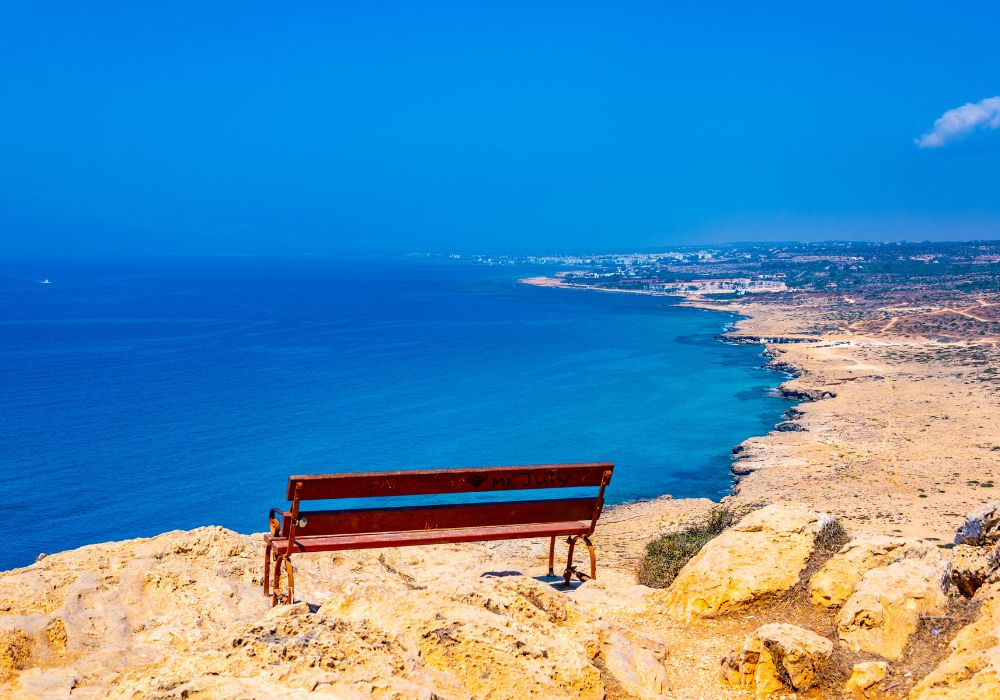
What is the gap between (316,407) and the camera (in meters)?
46.9

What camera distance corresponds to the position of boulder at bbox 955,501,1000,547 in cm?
797

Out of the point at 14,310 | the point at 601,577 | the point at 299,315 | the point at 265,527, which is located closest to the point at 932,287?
the point at 299,315

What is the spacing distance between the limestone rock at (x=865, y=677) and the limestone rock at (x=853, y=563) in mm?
1423

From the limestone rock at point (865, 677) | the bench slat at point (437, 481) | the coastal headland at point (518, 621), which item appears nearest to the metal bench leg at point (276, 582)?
the coastal headland at point (518, 621)

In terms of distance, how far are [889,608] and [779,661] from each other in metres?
1.16

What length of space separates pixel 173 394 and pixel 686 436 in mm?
32986

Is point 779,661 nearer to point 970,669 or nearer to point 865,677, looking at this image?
point 865,677

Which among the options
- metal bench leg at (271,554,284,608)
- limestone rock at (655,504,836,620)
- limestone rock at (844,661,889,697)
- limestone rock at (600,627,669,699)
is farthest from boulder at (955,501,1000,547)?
metal bench leg at (271,554,284,608)

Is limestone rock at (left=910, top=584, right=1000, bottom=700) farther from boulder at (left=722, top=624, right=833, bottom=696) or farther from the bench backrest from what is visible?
the bench backrest

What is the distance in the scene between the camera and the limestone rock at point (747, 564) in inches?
289

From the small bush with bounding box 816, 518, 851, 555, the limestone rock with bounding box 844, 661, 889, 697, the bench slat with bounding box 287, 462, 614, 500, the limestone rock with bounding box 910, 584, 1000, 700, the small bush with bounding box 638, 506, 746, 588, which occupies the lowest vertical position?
the small bush with bounding box 638, 506, 746, 588

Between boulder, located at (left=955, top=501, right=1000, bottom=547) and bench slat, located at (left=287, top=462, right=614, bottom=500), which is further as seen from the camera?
boulder, located at (left=955, top=501, right=1000, bottom=547)

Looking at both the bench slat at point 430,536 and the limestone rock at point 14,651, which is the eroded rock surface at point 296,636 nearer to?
the limestone rock at point 14,651

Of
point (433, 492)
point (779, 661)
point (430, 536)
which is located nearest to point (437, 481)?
point (433, 492)
